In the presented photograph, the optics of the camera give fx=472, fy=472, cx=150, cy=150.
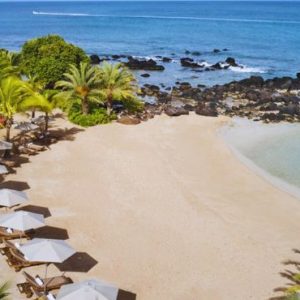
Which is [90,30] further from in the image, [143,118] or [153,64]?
[143,118]

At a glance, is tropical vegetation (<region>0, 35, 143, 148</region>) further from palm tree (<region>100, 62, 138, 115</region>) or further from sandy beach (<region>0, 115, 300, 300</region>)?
sandy beach (<region>0, 115, 300, 300</region>)

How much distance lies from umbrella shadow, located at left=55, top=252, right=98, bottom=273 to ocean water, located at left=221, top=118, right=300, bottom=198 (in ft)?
38.3

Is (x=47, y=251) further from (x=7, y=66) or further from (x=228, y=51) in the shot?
(x=228, y=51)

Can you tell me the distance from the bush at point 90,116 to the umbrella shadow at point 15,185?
33.2 ft

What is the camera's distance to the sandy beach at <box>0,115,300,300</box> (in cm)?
1541

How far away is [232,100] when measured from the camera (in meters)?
43.4

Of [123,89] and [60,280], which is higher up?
[123,89]

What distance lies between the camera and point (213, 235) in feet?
59.5

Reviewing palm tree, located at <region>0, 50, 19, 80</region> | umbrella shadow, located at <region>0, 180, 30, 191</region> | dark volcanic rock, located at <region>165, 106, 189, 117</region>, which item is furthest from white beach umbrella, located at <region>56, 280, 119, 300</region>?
dark volcanic rock, located at <region>165, 106, 189, 117</region>

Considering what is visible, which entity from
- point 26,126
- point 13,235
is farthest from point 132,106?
point 13,235

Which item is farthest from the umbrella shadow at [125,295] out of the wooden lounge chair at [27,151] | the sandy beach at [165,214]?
the wooden lounge chair at [27,151]

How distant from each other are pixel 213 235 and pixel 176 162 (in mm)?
8322

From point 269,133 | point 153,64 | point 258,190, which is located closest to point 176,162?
point 258,190

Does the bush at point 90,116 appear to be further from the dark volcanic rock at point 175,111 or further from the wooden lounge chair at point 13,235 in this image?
the wooden lounge chair at point 13,235
